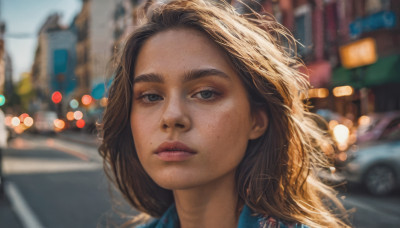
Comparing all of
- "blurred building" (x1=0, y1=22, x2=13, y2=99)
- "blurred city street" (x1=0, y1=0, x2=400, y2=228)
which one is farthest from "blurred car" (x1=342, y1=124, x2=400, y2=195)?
"blurred building" (x1=0, y1=22, x2=13, y2=99)

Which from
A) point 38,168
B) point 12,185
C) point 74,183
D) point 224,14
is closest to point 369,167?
point 74,183

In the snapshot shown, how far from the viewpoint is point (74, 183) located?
8875 mm

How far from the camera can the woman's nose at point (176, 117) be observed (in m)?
1.30

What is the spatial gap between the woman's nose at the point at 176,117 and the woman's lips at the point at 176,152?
0.15 feet

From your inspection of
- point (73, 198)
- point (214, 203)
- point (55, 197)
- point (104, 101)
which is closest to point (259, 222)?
point (214, 203)

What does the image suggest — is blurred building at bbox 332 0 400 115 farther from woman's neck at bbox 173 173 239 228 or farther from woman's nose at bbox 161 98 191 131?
woman's nose at bbox 161 98 191 131

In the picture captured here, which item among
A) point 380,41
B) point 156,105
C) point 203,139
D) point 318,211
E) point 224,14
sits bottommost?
point 318,211

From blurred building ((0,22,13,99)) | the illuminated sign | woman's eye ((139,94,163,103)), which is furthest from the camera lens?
the illuminated sign

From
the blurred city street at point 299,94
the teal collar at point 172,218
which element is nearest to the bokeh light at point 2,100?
the blurred city street at point 299,94

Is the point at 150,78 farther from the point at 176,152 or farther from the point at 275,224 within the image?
the point at 275,224

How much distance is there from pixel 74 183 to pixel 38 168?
3.38 m

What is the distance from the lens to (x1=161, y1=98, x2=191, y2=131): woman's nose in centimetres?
130

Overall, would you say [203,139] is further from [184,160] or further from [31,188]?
[31,188]

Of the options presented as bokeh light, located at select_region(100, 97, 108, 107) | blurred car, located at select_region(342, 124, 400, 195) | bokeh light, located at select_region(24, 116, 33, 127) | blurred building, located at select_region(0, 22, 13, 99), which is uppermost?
bokeh light, located at select_region(24, 116, 33, 127)
